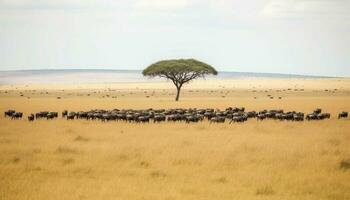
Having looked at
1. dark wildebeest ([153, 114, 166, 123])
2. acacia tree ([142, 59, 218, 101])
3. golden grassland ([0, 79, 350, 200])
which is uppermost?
acacia tree ([142, 59, 218, 101])

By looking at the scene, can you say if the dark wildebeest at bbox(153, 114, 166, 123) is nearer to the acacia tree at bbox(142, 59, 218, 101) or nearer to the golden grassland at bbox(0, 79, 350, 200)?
the golden grassland at bbox(0, 79, 350, 200)

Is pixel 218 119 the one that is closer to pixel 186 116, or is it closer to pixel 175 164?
pixel 186 116

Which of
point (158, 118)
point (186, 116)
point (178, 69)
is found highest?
point (178, 69)

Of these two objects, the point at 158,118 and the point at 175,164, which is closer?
the point at 175,164

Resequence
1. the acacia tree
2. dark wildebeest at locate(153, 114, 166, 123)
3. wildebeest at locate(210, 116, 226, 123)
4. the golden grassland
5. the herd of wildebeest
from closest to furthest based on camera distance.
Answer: the golden grassland → wildebeest at locate(210, 116, 226, 123) → the herd of wildebeest → dark wildebeest at locate(153, 114, 166, 123) → the acacia tree

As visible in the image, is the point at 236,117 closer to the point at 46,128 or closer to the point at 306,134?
the point at 306,134

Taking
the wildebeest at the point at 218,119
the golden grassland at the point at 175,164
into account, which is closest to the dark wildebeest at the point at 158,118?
the wildebeest at the point at 218,119

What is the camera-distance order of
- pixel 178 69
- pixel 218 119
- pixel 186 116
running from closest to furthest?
pixel 218 119 → pixel 186 116 → pixel 178 69

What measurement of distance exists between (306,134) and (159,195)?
53.3 ft

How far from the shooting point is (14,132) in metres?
29.8

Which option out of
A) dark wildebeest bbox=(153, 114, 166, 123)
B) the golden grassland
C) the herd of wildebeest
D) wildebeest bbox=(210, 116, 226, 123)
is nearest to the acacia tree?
the herd of wildebeest

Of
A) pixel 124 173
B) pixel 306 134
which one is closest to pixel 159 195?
pixel 124 173

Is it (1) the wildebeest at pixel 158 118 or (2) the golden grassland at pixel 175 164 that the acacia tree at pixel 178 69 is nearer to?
(1) the wildebeest at pixel 158 118

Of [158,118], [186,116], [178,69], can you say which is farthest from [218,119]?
[178,69]
